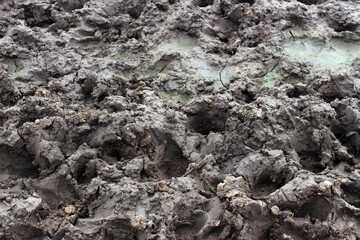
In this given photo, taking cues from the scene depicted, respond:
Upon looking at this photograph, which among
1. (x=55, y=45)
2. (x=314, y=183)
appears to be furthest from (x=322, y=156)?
(x=55, y=45)

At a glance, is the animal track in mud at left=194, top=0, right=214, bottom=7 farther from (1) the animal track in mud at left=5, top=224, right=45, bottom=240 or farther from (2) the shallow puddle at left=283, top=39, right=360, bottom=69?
(1) the animal track in mud at left=5, top=224, right=45, bottom=240

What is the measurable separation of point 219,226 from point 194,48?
2406 mm

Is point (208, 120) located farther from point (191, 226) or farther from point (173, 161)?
point (191, 226)

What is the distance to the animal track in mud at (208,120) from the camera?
344 cm

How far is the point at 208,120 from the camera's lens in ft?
11.5

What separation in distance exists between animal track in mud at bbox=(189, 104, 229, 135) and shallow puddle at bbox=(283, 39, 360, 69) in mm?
1316

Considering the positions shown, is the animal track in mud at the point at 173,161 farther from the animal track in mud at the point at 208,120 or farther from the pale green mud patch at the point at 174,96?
the pale green mud patch at the point at 174,96

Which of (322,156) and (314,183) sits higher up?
(314,183)

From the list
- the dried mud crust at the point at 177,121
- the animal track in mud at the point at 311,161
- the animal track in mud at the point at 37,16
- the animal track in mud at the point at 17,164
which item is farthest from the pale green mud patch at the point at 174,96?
the animal track in mud at the point at 37,16

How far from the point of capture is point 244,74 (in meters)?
3.94

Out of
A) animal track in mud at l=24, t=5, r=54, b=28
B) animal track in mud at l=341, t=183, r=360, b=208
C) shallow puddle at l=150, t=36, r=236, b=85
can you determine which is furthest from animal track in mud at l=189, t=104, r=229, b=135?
animal track in mud at l=24, t=5, r=54, b=28

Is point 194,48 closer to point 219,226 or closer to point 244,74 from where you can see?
point 244,74

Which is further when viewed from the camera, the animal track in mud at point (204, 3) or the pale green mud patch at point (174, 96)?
the animal track in mud at point (204, 3)

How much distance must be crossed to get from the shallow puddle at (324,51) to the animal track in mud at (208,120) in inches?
51.8
